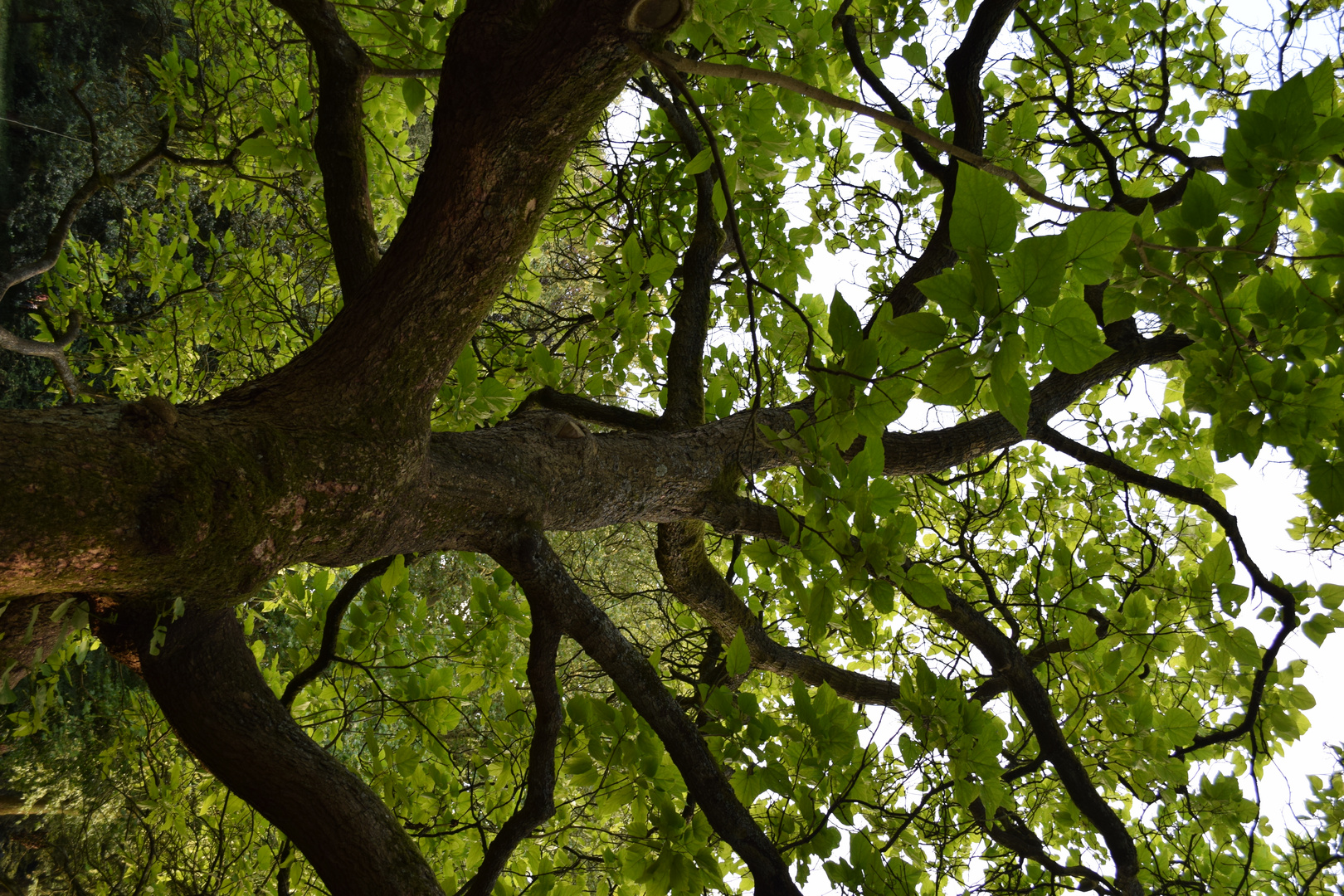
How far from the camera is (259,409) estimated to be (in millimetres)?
1251

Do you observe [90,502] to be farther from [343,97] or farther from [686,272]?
[686,272]

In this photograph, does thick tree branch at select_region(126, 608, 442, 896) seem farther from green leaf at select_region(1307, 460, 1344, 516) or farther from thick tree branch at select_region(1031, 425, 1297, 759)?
thick tree branch at select_region(1031, 425, 1297, 759)

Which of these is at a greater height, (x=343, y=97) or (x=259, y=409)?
(x=343, y=97)

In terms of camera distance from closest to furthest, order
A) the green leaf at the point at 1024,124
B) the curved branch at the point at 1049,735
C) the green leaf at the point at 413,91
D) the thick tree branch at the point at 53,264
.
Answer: the green leaf at the point at 413,91
the green leaf at the point at 1024,124
the curved branch at the point at 1049,735
the thick tree branch at the point at 53,264

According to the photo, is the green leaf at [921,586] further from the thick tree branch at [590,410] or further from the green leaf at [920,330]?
the thick tree branch at [590,410]

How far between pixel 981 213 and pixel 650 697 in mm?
1274

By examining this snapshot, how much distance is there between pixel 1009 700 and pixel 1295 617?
4.43 feet

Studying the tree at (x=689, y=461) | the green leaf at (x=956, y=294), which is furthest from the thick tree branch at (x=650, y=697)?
the green leaf at (x=956, y=294)

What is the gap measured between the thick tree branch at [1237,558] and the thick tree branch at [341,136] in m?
2.62

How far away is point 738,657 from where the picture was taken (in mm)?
1555

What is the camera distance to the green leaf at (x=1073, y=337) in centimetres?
89

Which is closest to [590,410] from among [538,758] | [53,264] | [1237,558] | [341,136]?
[341,136]

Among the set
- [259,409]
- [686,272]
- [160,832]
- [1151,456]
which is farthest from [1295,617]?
[160,832]

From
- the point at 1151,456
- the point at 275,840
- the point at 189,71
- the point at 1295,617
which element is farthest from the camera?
the point at 275,840
